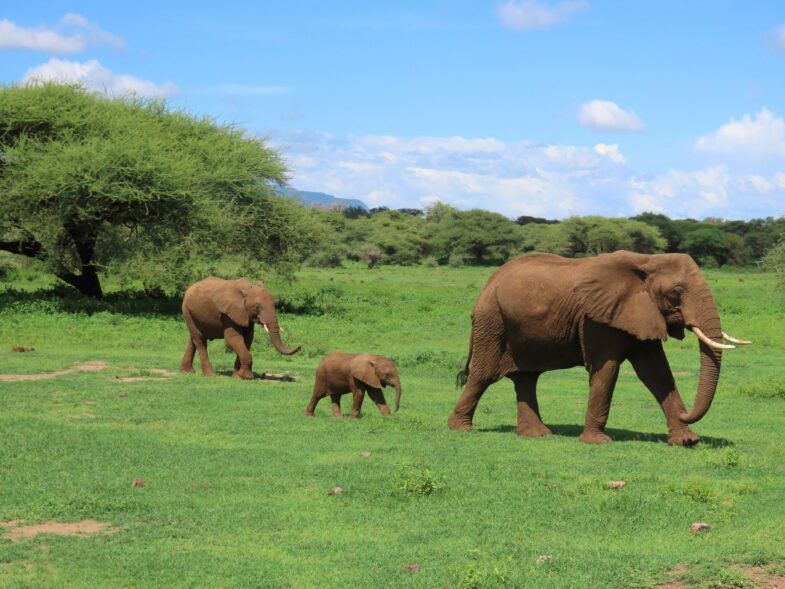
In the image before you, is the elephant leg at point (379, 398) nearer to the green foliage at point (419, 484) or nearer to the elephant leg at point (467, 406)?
the elephant leg at point (467, 406)

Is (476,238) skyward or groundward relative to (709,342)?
skyward

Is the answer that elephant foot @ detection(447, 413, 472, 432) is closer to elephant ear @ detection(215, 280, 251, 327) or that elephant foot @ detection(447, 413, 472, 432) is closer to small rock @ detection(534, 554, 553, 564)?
small rock @ detection(534, 554, 553, 564)

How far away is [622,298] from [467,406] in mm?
2915

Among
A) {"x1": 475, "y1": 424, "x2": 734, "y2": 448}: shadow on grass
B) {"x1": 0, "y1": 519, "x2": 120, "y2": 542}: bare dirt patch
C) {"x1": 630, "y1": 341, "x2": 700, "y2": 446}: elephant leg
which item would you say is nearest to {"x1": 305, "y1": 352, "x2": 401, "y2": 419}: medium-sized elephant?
{"x1": 475, "y1": 424, "x2": 734, "y2": 448}: shadow on grass

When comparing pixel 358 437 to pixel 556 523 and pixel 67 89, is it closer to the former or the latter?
pixel 556 523

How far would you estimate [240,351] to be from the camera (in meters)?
21.2

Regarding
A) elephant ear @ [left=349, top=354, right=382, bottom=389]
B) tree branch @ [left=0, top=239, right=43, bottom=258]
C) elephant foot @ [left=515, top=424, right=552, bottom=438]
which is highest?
tree branch @ [left=0, top=239, right=43, bottom=258]

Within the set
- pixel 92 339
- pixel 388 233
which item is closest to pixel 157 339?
pixel 92 339

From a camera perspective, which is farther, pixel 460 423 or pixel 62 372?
pixel 62 372

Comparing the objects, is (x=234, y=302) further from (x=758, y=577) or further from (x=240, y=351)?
(x=758, y=577)

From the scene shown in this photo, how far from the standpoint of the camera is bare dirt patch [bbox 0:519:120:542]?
31.0ft

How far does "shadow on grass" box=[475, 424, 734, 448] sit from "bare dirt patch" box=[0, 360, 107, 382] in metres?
9.84

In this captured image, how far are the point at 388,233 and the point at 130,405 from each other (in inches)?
3113

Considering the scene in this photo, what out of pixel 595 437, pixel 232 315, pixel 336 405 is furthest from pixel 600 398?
pixel 232 315
